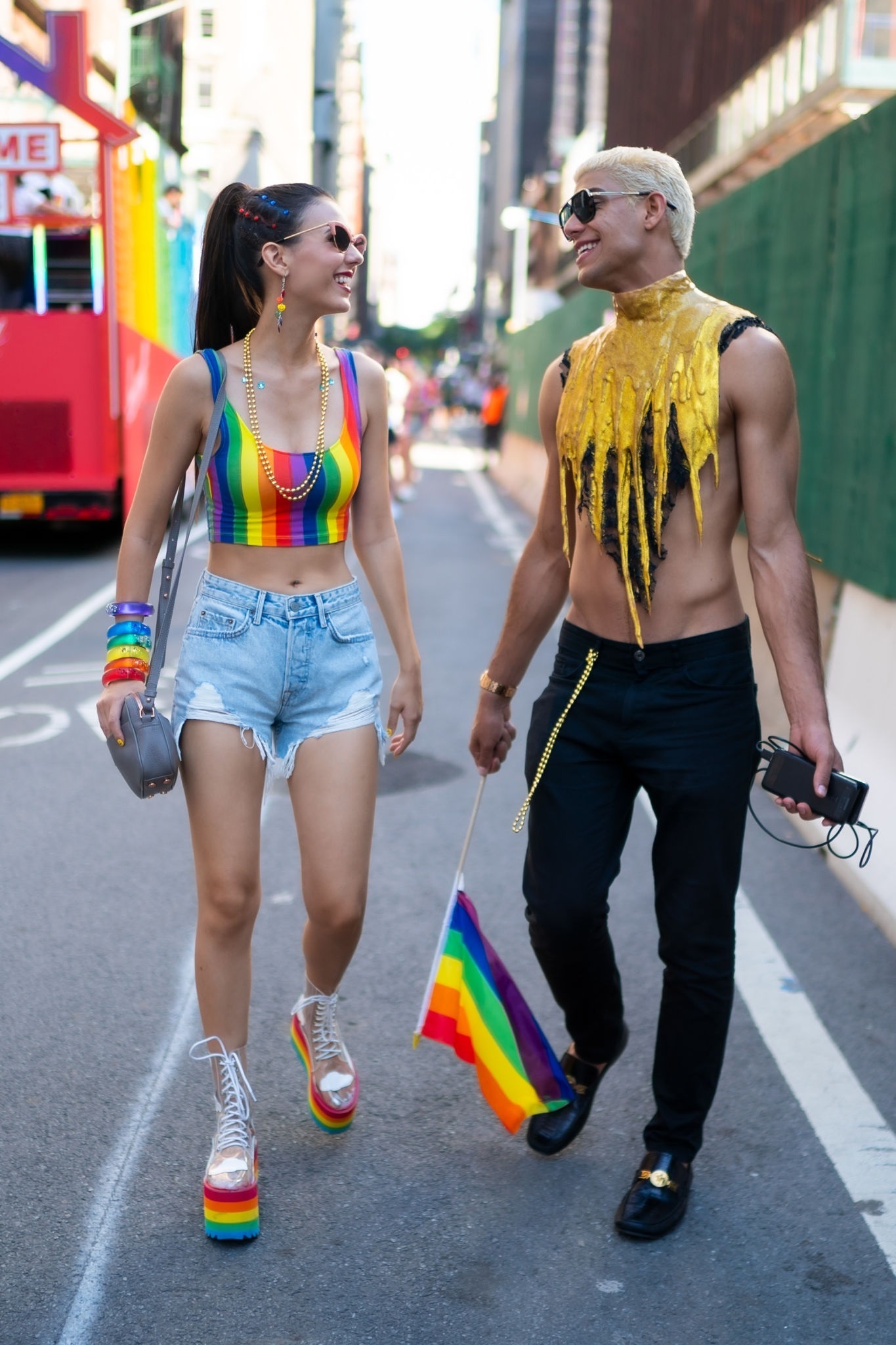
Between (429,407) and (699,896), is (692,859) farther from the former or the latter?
(429,407)

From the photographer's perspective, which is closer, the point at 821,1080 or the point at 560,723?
the point at 560,723

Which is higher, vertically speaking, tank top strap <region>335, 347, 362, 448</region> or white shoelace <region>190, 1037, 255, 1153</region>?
tank top strap <region>335, 347, 362, 448</region>

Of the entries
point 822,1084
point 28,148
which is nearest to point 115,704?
point 822,1084

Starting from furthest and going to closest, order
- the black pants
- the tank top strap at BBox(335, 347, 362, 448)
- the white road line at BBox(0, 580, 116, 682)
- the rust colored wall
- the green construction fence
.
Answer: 1. the rust colored wall
2. the white road line at BBox(0, 580, 116, 682)
3. the green construction fence
4. the tank top strap at BBox(335, 347, 362, 448)
5. the black pants

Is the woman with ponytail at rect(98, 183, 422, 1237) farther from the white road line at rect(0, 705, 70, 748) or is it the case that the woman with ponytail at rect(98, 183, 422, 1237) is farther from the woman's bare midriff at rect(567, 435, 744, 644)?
the white road line at rect(0, 705, 70, 748)

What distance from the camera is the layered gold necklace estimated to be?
3.19 meters

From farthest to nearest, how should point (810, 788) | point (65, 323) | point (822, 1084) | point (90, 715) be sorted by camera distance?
point (65, 323) < point (90, 715) < point (822, 1084) < point (810, 788)

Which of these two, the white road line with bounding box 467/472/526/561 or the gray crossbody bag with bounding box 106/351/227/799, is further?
the white road line with bounding box 467/472/526/561

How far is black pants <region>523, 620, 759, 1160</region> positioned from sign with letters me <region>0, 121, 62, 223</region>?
12.0 m

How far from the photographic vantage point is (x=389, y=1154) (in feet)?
11.5

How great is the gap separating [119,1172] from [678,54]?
4784 cm

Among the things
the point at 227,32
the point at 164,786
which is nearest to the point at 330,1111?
the point at 164,786

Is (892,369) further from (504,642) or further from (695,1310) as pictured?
(695,1310)

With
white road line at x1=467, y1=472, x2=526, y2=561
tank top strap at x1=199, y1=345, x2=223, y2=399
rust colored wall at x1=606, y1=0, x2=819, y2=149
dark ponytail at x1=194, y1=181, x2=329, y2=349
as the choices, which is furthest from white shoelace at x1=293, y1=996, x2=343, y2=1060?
rust colored wall at x1=606, y1=0, x2=819, y2=149
